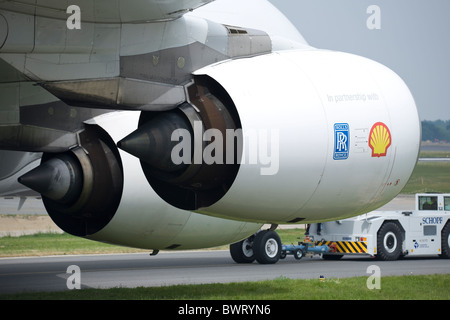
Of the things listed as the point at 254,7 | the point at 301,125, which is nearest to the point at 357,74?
the point at 301,125

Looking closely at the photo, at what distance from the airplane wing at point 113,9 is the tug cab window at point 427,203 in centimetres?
2001

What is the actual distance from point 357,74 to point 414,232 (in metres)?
15.5

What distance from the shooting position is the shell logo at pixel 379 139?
11008 mm

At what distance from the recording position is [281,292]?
47.8ft

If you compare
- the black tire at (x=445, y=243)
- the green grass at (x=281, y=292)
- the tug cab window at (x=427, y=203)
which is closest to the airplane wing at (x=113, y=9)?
the green grass at (x=281, y=292)

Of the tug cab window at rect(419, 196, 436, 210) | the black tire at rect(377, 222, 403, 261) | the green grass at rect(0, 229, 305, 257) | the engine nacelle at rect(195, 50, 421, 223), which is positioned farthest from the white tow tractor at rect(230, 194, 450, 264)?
the engine nacelle at rect(195, 50, 421, 223)

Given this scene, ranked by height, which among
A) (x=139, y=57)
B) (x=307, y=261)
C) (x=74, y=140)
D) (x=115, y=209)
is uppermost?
(x=139, y=57)

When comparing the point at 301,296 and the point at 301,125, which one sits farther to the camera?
the point at 301,296

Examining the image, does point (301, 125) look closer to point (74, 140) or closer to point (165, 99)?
point (165, 99)

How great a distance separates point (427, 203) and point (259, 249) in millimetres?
8349

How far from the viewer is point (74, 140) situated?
1346 cm

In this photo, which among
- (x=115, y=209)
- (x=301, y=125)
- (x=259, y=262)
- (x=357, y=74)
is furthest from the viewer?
(x=259, y=262)

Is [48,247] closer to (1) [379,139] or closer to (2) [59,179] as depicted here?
(2) [59,179]

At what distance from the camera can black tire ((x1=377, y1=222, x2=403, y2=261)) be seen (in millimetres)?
24953
